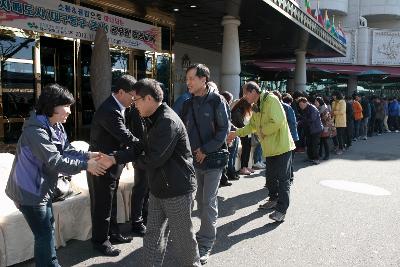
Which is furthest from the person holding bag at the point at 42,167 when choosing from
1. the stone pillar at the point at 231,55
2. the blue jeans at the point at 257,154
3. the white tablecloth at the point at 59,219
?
Result: the stone pillar at the point at 231,55

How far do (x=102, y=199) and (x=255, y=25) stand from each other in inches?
402

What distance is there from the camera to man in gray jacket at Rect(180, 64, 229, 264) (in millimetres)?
4027

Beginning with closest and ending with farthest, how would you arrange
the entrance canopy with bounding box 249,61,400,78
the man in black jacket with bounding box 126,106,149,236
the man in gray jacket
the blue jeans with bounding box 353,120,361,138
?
the man in gray jacket
the man in black jacket with bounding box 126,106,149,236
the blue jeans with bounding box 353,120,361,138
the entrance canopy with bounding box 249,61,400,78

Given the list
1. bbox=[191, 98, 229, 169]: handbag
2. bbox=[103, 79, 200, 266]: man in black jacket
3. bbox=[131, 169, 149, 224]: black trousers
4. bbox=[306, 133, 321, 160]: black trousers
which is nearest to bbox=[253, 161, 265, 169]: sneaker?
bbox=[306, 133, 321, 160]: black trousers

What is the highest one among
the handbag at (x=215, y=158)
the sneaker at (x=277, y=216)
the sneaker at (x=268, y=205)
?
the handbag at (x=215, y=158)

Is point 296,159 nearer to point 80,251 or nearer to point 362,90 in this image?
point 80,251

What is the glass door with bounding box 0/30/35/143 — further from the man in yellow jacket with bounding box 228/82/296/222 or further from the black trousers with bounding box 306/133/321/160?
the black trousers with bounding box 306/133/321/160

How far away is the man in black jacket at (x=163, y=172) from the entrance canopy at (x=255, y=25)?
23.1 feet

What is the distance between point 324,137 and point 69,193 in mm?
7668

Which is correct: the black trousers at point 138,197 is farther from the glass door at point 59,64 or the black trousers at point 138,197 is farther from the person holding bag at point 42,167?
the glass door at point 59,64

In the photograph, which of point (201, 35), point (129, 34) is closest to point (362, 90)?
point (201, 35)

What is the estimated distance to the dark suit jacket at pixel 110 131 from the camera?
3.80m

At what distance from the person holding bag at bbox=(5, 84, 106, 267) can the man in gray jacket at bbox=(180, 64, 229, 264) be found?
1.30 metres

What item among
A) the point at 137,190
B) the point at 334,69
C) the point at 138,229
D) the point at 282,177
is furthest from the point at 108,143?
the point at 334,69
